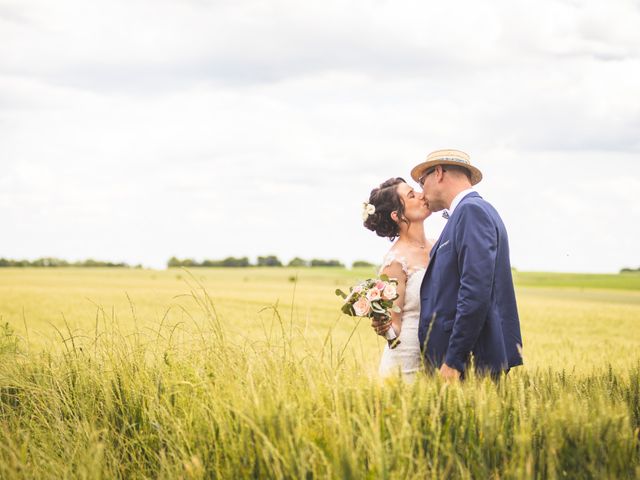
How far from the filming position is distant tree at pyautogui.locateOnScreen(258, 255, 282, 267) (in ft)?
266

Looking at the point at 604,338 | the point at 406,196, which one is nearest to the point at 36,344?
the point at 406,196

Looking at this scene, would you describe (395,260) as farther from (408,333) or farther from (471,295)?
(471,295)

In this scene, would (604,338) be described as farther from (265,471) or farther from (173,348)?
(265,471)

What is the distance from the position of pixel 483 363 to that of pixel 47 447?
3.13 metres

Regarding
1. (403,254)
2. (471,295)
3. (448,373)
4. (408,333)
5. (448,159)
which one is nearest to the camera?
(471,295)

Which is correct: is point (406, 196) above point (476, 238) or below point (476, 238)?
above

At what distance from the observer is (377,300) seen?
5.00m

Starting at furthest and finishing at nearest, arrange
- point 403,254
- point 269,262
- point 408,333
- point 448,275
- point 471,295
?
point 269,262
point 403,254
point 408,333
point 448,275
point 471,295

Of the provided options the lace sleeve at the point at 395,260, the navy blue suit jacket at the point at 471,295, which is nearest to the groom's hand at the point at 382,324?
the navy blue suit jacket at the point at 471,295

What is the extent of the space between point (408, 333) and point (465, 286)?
3.24 ft

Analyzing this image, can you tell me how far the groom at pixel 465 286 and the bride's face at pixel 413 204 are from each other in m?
0.30

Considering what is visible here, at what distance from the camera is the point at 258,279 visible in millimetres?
63562

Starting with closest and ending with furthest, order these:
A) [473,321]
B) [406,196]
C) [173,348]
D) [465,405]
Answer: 1. [465,405]
2. [473,321]
3. [406,196]
4. [173,348]

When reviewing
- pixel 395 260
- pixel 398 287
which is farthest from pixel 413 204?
pixel 398 287
